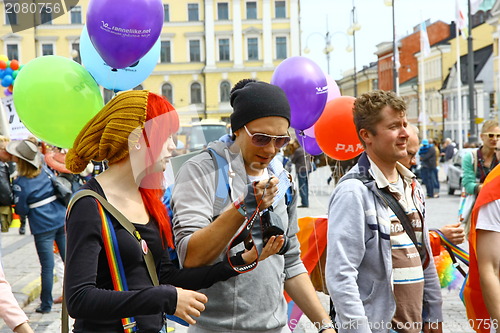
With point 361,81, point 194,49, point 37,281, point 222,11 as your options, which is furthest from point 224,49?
point 37,281

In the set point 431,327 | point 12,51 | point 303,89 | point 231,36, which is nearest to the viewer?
point 431,327

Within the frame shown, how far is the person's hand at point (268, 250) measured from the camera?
252cm

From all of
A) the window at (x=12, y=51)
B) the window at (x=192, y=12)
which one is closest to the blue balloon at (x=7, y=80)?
the window at (x=12, y=51)

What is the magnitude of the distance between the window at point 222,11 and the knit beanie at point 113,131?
63493 mm

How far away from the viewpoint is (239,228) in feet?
8.11

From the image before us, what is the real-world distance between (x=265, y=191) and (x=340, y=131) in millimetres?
2710

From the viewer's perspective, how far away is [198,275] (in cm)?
254

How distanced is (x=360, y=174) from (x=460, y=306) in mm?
4810

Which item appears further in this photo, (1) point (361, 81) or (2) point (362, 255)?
(1) point (361, 81)

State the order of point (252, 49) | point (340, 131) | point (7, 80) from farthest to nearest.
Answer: point (252, 49), point (7, 80), point (340, 131)

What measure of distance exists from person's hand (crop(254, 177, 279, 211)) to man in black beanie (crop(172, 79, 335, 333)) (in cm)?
12

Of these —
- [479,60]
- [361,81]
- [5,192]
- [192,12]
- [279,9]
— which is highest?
[279,9]

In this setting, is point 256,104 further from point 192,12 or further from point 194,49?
point 192,12

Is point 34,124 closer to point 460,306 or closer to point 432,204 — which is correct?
point 460,306
